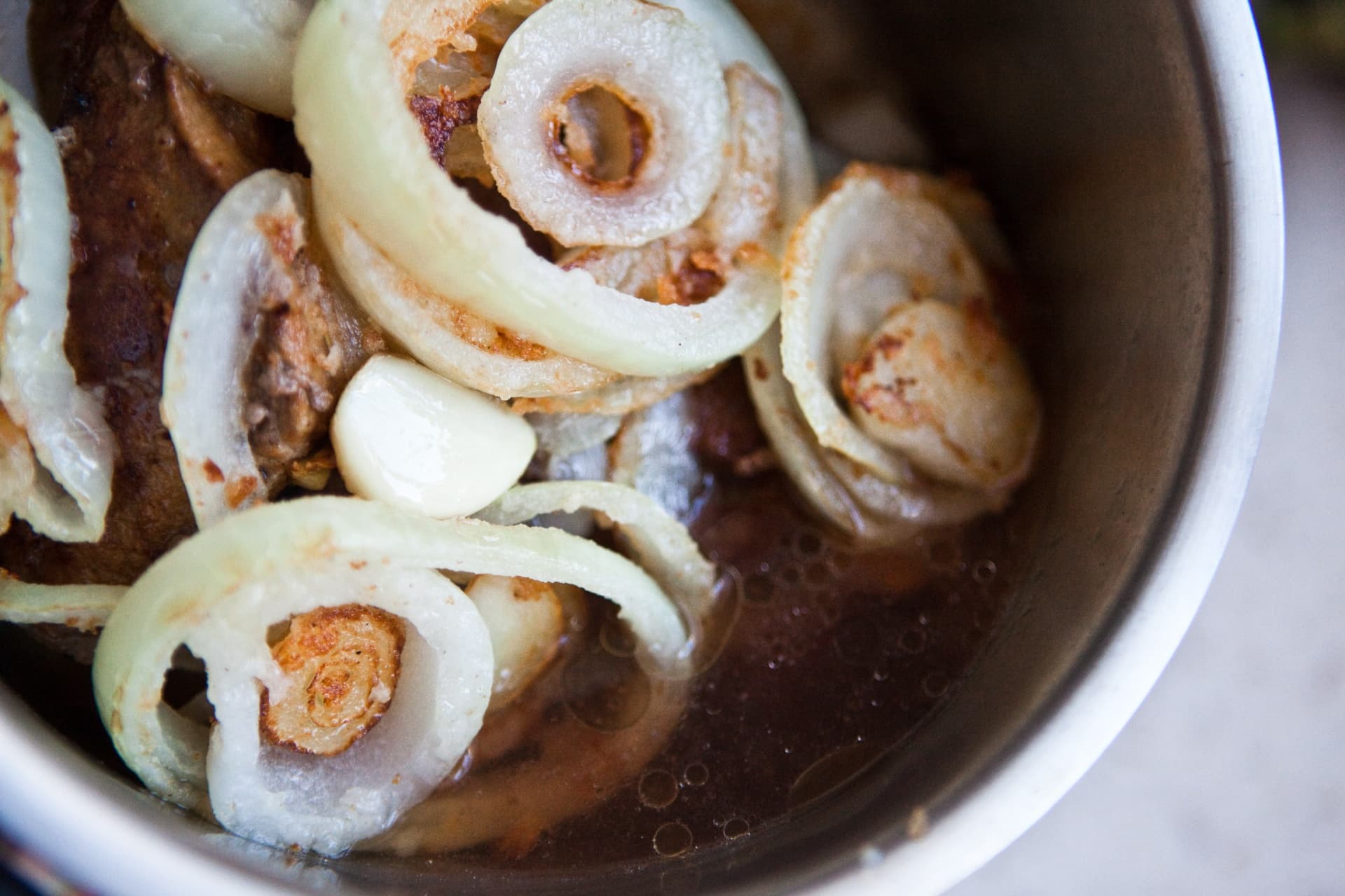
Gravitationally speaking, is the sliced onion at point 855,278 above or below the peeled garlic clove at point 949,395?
above

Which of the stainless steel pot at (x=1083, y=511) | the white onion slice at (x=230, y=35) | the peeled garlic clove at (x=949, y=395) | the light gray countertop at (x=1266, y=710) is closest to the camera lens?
the stainless steel pot at (x=1083, y=511)

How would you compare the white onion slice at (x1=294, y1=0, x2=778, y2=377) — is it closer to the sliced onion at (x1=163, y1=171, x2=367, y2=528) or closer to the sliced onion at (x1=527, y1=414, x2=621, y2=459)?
the sliced onion at (x1=163, y1=171, x2=367, y2=528)

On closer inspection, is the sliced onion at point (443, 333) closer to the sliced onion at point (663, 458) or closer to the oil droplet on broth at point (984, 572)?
the sliced onion at point (663, 458)

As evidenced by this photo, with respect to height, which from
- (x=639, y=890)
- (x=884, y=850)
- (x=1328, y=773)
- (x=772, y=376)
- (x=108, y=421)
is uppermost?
(x=108, y=421)

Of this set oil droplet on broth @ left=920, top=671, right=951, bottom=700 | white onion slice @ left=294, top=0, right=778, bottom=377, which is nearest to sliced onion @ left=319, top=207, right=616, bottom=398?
white onion slice @ left=294, top=0, right=778, bottom=377

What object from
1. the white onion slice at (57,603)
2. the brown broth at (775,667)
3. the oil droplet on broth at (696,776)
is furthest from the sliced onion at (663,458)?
the white onion slice at (57,603)

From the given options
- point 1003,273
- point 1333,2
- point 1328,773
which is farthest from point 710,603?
point 1333,2

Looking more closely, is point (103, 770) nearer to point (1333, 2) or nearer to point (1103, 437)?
point (1103, 437)

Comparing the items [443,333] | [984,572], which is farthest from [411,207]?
[984,572]
